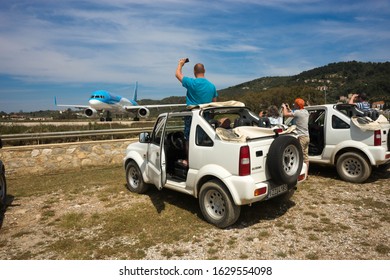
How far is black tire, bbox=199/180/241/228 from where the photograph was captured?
14.0ft

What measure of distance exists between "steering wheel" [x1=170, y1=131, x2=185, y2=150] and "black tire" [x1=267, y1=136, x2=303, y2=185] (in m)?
1.98

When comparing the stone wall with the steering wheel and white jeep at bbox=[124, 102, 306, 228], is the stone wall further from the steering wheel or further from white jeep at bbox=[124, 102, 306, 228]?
white jeep at bbox=[124, 102, 306, 228]

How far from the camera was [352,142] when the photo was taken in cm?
668

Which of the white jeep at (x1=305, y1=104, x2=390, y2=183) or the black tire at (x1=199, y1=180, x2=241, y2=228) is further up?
the white jeep at (x1=305, y1=104, x2=390, y2=183)

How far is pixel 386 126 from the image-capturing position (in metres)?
6.59

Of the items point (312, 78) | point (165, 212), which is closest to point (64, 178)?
point (165, 212)

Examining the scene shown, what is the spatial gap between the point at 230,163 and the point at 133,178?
10.9 feet

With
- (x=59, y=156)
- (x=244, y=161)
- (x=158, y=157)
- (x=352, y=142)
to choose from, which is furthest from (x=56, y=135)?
(x=352, y=142)

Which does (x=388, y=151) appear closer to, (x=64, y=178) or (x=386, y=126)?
(x=386, y=126)

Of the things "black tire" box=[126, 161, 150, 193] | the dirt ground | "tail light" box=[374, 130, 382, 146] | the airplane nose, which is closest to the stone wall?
the dirt ground

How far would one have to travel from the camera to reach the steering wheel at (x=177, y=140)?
569 cm

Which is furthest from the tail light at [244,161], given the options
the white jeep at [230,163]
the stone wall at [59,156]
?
the stone wall at [59,156]

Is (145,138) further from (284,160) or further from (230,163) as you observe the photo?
(284,160)
